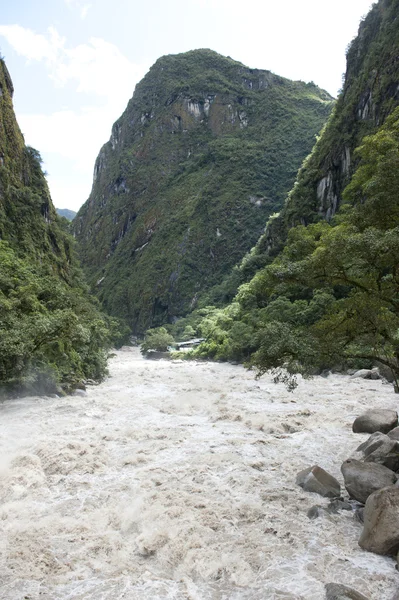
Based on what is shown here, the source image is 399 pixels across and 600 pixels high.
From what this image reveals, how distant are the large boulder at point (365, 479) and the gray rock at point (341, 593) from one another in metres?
3.17

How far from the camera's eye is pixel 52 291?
30469mm

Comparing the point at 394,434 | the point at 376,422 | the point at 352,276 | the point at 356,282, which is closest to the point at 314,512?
the point at 394,434

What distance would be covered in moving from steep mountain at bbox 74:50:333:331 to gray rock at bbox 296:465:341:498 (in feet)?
331

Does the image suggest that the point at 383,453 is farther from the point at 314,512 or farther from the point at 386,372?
the point at 386,372

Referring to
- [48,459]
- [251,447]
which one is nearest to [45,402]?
[48,459]

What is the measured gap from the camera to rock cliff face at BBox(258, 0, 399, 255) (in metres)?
51.2

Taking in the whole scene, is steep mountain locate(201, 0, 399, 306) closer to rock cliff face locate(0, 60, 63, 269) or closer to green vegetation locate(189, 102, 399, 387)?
rock cliff face locate(0, 60, 63, 269)

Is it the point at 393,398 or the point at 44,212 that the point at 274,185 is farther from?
the point at 393,398

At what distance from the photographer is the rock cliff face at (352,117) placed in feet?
168

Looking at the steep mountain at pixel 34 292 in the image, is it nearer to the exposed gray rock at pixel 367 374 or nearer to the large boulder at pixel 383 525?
the large boulder at pixel 383 525

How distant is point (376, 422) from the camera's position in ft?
47.3

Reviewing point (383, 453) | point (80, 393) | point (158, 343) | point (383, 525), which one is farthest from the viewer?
point (158, 343)

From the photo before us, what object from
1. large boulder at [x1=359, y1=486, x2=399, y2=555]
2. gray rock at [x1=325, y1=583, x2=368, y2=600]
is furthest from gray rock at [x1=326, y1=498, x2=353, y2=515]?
gray rock at [x1=325, y1=583, x2=368, y2=600]

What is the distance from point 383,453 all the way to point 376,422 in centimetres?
407
